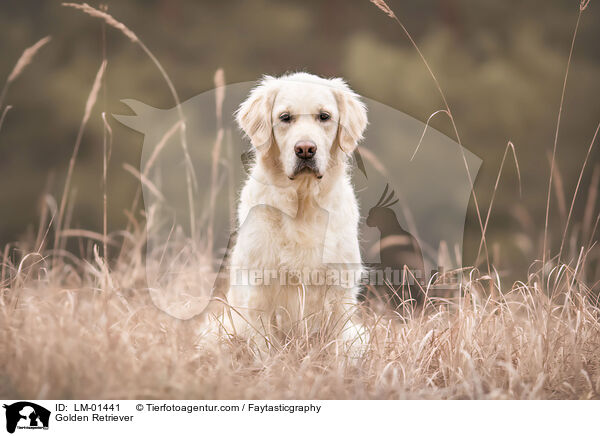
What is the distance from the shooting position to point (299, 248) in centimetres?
266

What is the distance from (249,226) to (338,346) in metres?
0.71

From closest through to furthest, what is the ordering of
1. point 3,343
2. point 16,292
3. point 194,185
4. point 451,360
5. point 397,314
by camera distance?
1. point 3,343
2. point 451,360
3. point 16,292
4. point 397,314
5. point 194,185

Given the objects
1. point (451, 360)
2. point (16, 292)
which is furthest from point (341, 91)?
point (16, 292)

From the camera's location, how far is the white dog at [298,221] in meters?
2.63

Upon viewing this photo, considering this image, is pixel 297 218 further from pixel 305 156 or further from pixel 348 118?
pixel 348 118

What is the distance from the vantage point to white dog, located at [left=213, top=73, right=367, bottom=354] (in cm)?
263

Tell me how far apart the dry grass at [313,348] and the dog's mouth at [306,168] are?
A: 69 cm

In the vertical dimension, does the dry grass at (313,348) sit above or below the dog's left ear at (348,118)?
below

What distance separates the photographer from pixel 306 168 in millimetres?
2619

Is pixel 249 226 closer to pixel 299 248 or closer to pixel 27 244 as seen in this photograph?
pixel 299 248

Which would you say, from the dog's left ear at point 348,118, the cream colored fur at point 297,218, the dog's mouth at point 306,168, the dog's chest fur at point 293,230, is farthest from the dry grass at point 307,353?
the dog's left ear at point 348,118

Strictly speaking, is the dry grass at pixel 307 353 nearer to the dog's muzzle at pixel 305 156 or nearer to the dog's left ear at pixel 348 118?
the dog's muzzle at pixel 305 156

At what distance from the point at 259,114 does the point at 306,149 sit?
0.40m
